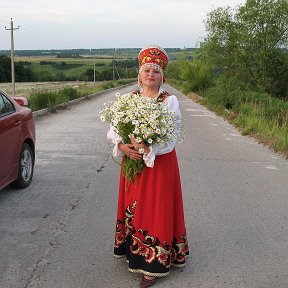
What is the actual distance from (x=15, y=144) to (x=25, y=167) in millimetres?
603

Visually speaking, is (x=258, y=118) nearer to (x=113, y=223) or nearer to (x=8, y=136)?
(x=8, y=136)

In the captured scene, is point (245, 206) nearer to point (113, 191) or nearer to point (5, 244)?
point (113, 191)

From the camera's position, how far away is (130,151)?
3.62 meters

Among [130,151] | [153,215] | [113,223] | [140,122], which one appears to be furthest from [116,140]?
[113,223]

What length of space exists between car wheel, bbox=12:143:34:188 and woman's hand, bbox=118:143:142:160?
3224 mm

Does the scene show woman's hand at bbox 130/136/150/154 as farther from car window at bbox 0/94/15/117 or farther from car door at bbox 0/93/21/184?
car window at bbox 0/94/15/117

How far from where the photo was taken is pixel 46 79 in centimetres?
8600

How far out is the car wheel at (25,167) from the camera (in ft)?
21.4

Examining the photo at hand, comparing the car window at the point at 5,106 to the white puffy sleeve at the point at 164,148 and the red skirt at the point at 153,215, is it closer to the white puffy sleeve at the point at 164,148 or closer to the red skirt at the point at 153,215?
the red skirt at the point at 153,215

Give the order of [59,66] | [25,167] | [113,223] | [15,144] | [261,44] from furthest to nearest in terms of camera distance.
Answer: [59,66] < [261,44] < [25,167] < [15,144] < [113,223]

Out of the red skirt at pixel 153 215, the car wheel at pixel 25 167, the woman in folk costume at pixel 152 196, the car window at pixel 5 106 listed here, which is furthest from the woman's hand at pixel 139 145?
the car wheel at pixel 25 167

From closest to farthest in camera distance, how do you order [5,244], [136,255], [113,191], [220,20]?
[136,255] → [5,244] → [113,191] → [220,20]

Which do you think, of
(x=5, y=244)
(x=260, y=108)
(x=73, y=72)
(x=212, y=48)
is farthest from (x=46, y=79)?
(x=5, y=244)

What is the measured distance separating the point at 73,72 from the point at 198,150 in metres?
91.1
